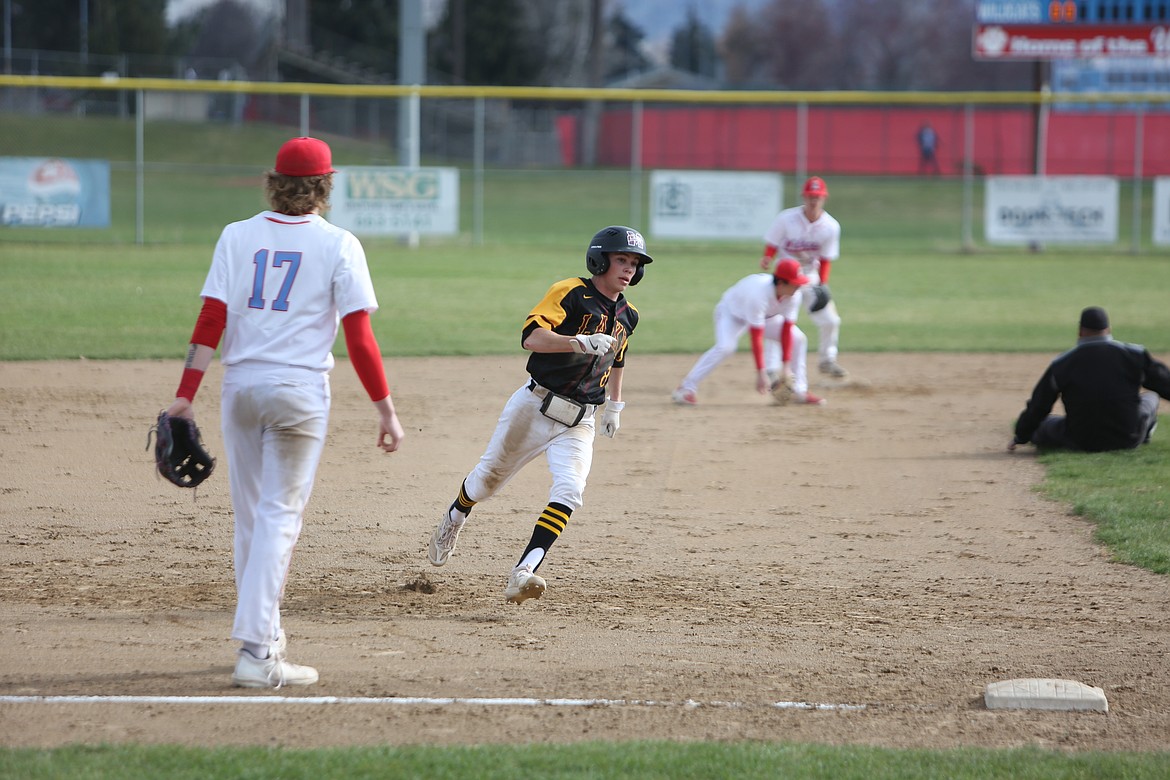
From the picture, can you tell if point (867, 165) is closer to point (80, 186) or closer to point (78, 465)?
point (80, 186)

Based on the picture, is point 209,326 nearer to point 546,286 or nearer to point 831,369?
point 831,369

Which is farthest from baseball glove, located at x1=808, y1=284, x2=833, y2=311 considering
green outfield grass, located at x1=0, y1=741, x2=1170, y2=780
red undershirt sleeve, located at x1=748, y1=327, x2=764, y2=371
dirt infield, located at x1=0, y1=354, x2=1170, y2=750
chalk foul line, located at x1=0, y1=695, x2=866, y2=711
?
green outfield grass, located at x1=0, y1=741, x2=1170, y2=780

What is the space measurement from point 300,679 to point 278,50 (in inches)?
1985

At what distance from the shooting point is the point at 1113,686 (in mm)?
4684

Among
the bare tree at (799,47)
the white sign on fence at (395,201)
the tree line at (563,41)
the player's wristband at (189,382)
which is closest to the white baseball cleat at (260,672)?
the player's wristband at (189,382)

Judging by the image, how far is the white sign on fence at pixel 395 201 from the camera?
2436 cm

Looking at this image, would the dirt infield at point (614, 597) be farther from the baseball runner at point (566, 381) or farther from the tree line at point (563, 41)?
the tree line at point (563, 41)

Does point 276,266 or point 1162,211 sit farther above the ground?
point 1162,211

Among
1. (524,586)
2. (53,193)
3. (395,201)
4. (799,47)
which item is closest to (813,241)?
(524,586)

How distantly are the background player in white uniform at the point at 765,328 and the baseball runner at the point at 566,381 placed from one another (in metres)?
5.09

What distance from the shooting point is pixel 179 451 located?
4.53 meters

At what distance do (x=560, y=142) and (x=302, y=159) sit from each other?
4013cm

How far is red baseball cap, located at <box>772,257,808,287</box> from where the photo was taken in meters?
10.6

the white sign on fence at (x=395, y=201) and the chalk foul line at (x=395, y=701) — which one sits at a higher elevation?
the white sign on fence at (x=395, y=201)
